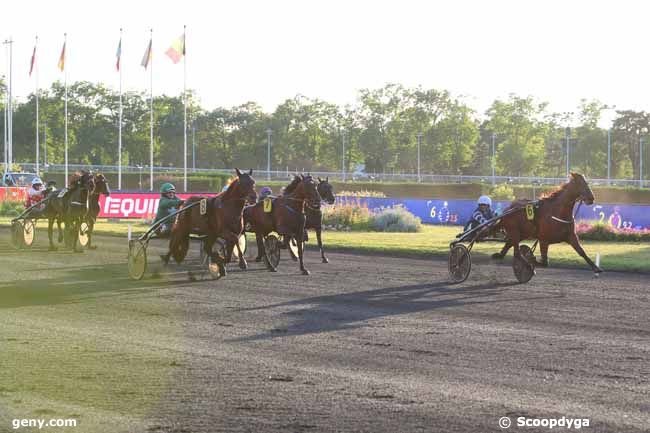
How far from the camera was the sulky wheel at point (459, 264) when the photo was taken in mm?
15469

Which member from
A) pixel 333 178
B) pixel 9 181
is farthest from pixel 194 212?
pixel 333 178

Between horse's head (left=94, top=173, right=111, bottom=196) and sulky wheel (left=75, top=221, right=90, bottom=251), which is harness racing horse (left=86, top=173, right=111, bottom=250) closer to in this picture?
horse's head (left=94, top=173, right=111, bottom=196)

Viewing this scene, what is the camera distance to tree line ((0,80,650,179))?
281 ft

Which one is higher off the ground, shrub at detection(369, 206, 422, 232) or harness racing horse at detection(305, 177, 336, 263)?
harness racing horse at detection(305, 177, 336, 263)

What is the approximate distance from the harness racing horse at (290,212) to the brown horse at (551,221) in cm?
357

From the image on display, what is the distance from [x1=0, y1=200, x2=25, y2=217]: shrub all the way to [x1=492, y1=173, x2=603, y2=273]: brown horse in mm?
29030

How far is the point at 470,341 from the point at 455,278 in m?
5.71

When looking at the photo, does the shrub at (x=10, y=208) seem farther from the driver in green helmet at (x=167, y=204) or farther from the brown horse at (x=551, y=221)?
the brown horse at (x=551, y=221)

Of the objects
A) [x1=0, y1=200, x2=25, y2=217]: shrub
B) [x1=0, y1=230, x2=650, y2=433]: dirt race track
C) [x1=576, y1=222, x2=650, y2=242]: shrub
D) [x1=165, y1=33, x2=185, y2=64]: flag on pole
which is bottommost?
[x1=0, y1=230, x2=650, y2=433]: dirt race track

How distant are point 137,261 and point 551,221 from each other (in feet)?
22.6

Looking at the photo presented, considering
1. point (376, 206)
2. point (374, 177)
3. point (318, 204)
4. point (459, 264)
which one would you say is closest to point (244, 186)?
point (318, 204)

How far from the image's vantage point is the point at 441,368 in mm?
8539

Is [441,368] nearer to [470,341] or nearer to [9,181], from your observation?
[470,341]

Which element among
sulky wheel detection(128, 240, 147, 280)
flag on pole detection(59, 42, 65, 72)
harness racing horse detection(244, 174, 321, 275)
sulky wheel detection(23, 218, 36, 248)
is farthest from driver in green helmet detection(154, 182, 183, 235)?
flag on pole detection(59, 42, 65, 72)
